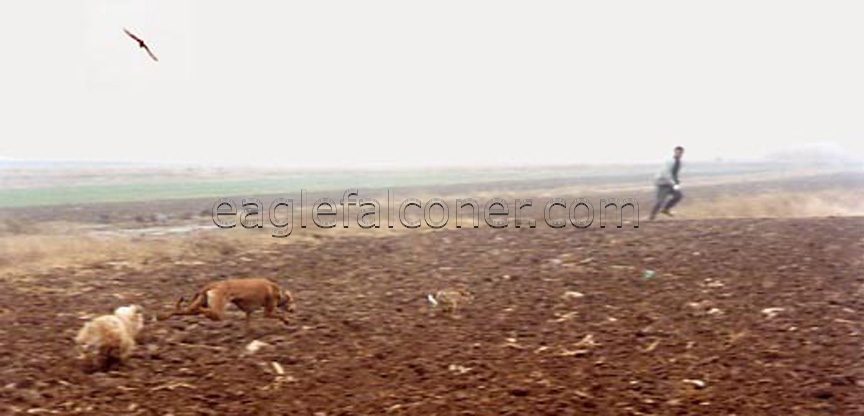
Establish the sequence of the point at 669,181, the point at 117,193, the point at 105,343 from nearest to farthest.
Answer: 1. the point at 105,343
2. the point at 669,181
3. the point at 117,193

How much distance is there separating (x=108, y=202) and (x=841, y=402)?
88.8ft

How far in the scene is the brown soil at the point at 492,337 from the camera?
→ 21.4ft

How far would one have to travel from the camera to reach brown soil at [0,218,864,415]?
6.51m

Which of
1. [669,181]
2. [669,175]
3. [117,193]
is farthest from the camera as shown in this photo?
[117,193]

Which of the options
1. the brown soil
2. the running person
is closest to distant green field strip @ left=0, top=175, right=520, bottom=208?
the brown soil

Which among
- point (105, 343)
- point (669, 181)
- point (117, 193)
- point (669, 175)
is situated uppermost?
point (669, 175)

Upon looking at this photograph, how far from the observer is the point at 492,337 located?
27.6 ft

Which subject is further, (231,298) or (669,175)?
(669,175)

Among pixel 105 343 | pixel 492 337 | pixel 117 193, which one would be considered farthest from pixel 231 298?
pixel 117 193

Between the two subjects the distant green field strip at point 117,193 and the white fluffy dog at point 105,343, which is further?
the distant green field strip at point 117,193

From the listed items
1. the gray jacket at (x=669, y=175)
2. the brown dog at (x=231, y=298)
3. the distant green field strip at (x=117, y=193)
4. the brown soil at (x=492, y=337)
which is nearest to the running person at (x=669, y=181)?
the gray jacket at (x=669, y=175)

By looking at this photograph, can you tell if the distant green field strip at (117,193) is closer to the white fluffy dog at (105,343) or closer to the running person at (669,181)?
the running person at (669,181)

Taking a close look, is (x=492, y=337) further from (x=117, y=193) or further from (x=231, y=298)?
(x=117, y=193)

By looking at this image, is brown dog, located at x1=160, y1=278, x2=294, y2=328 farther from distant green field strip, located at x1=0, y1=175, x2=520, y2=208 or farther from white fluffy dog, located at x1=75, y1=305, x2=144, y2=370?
distant green field strip, located at x1=0, y1=175, x2=520, y2=208
